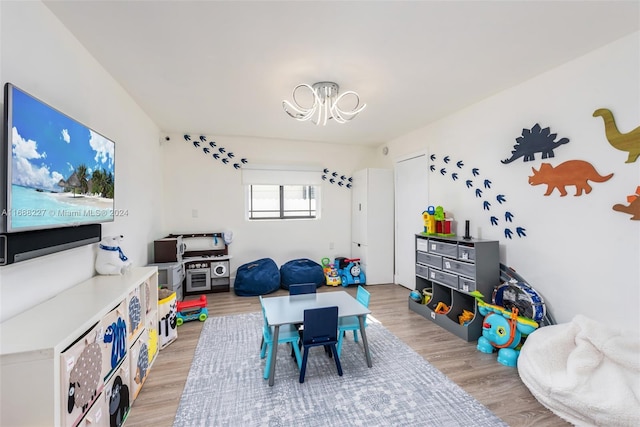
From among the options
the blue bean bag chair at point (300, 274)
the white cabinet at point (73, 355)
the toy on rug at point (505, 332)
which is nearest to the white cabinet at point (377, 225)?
the blue bean bag chair at point (300, 274)

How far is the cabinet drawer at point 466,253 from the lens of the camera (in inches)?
112

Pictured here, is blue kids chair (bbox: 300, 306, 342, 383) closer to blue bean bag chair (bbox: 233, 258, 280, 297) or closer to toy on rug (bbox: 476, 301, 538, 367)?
toy on rug (bbox: 476, 301, 538, 367)

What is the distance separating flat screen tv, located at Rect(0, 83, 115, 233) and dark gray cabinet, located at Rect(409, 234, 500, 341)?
329 centimetres

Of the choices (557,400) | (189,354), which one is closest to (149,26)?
(189,354)

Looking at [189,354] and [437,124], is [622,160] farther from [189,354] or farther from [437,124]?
[189,354]

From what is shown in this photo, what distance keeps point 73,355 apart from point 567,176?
138 inches

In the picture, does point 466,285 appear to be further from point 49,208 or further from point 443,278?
point 49,208

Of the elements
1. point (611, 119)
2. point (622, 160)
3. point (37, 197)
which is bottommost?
point (37, 197)

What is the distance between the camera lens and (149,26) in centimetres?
189

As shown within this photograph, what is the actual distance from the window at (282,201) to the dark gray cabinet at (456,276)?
88.7 inches

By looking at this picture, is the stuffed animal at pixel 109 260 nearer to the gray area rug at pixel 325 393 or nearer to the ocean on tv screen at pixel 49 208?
the ocean on tv screen at pixel 49 208

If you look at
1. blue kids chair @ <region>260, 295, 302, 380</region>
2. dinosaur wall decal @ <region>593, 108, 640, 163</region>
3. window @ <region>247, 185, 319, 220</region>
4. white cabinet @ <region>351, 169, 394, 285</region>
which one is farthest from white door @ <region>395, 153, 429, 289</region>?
blue kids chair @ <region>260, 295, 302, 380</region>

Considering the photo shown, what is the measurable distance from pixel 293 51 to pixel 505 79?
203cm

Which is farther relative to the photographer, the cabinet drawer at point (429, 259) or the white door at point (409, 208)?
the white door at point (409, 208)
